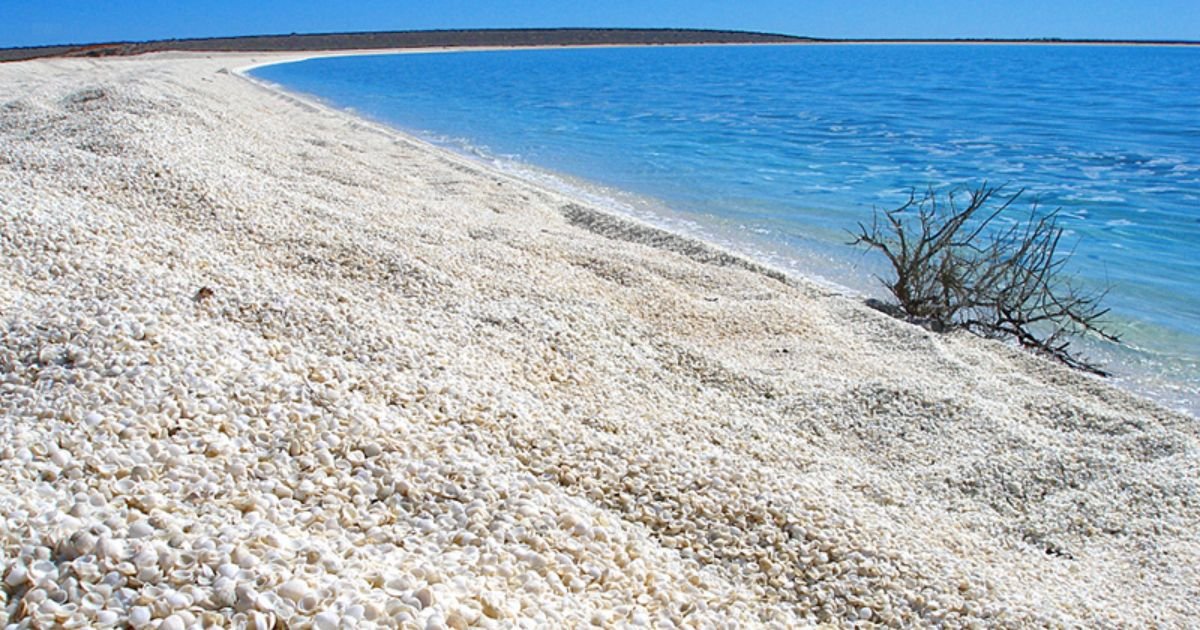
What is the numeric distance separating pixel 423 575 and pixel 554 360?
6.99ft

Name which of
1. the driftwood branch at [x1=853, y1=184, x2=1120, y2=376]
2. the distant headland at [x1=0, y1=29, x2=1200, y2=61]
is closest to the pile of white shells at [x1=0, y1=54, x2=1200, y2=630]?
the driftwood branch at [x1=853, y1=184, x2=1120, y2=376]

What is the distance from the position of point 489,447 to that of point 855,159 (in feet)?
46.9

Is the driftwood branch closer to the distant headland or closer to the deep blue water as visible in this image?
the deep blue water

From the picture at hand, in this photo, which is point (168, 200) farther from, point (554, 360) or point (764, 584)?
point (764, 584)

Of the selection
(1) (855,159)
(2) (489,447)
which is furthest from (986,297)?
(1) (855,159)

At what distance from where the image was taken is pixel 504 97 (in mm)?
29562

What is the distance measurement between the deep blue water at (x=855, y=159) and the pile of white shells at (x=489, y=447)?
259 centimetres

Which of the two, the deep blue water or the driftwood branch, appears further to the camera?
the deep blue water

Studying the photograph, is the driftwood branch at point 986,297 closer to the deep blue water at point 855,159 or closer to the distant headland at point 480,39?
the deep blue water at point 855,159

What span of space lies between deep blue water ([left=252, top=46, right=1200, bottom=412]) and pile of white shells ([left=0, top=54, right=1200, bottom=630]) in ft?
8.49

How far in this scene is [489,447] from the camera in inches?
125

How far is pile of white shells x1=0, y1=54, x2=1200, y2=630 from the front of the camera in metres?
2.24

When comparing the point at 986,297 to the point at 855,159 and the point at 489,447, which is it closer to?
the point at 489,447

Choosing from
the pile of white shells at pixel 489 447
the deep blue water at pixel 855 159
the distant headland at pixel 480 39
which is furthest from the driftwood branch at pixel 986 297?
the distant headland at pixel 480 39
